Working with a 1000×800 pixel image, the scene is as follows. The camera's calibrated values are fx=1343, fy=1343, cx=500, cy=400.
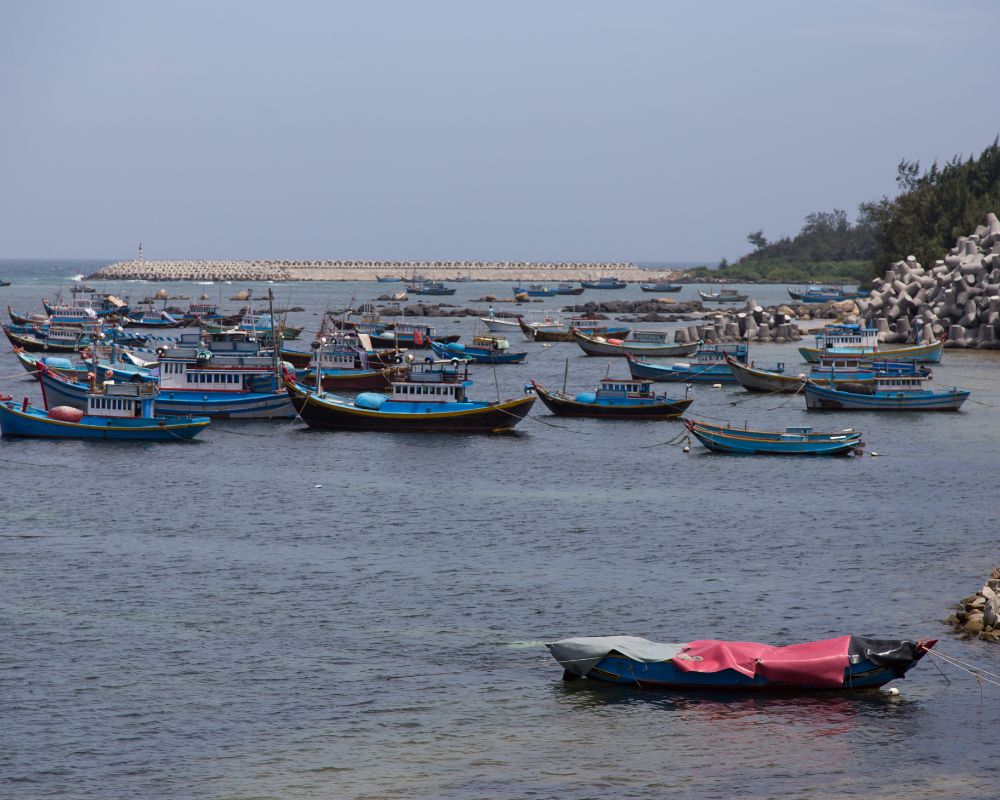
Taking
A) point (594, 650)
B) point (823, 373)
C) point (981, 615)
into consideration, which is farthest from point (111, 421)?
point (981, 615)

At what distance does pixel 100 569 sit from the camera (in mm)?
34500

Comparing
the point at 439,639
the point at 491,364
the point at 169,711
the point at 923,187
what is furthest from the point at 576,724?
the point at 923,187

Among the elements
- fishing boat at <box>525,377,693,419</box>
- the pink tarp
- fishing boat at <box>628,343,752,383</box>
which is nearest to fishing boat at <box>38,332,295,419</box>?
fishing boat at <box>525,377,693,419</box>

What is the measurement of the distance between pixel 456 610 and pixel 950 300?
3062 inches

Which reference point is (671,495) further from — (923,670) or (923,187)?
(923,187)

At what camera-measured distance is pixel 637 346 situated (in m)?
95.2

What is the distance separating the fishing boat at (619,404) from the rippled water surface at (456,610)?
325 inches

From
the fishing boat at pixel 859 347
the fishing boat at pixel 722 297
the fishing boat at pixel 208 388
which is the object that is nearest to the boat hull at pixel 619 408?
the fishing boat at pixel 208 388

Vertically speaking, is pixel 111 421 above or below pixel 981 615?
above

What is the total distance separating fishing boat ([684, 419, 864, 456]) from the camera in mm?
52500

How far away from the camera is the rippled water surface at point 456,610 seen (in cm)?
2244

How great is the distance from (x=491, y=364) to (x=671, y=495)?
4517 cm

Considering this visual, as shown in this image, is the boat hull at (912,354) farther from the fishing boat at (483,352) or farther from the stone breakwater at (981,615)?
the stone breakwater at (981,615)

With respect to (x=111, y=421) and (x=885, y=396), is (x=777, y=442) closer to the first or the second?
(x=885, y=396)
